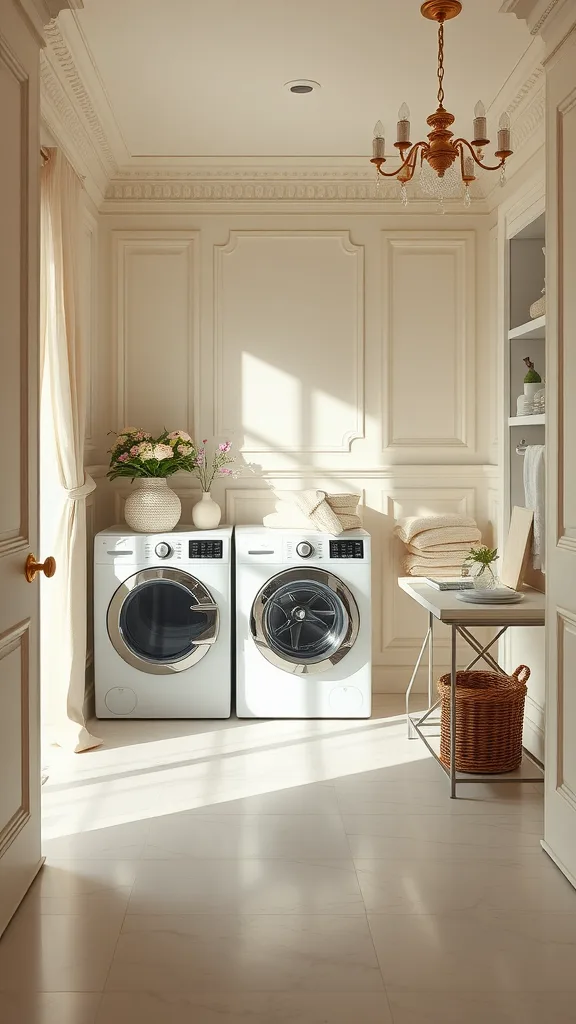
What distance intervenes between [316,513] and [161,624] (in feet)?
2.94

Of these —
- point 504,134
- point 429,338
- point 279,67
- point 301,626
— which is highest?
point 279,67

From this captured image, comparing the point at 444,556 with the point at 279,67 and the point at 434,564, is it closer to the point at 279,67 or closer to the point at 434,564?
the point at 434,564

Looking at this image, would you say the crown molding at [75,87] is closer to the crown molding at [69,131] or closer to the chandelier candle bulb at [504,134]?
the crown molding at [69,131]

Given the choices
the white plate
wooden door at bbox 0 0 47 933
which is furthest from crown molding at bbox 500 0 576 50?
the white plate

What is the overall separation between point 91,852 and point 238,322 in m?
2.83

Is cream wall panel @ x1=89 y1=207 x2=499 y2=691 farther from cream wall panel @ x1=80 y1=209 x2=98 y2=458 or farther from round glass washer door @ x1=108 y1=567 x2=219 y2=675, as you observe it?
round glass washer door @ x1=108 y1=567 x2=219 y2=675

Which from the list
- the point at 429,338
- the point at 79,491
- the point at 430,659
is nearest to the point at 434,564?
the point at 430,659

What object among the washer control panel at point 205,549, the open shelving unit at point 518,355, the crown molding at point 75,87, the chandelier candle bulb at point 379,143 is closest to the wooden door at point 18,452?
the crown molding at point 75,87

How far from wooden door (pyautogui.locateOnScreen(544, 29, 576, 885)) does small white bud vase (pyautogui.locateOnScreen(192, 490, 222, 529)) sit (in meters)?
2.08

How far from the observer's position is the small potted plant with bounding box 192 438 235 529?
443 cm

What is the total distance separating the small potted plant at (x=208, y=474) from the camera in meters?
4.43

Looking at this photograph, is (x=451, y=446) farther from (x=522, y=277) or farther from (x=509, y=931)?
(x=509, y=931)

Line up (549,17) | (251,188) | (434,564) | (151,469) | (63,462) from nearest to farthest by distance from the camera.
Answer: (549,17), (63,462), (151,469), (434,564), (251,188)

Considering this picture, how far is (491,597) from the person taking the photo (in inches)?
129
